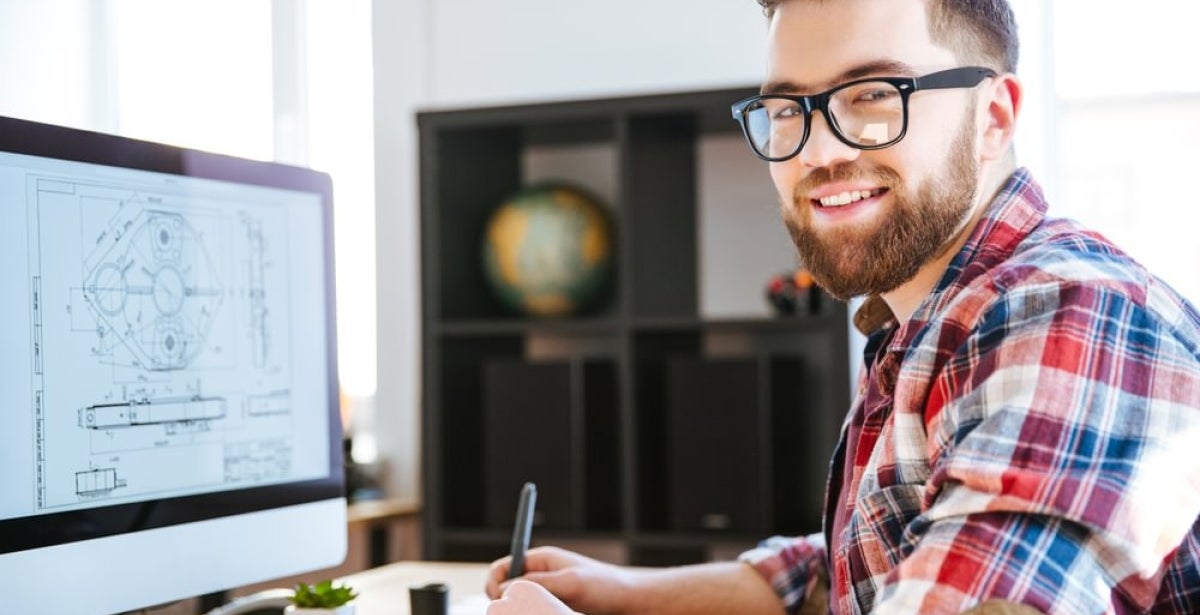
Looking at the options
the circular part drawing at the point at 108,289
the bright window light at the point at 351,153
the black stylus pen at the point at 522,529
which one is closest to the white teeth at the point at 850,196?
the black stylus pen at the point at 522,529

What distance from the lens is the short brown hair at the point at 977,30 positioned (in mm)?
1316

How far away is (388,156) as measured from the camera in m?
3.35

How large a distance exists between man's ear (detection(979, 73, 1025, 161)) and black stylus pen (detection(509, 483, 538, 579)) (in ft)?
2.03

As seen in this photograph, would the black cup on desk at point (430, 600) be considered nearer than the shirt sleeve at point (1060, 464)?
No

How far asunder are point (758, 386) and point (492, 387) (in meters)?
0.61

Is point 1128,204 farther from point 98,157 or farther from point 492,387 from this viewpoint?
point 98,157

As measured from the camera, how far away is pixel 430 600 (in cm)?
145

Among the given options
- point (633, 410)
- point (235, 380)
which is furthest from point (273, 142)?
point (235, 380)

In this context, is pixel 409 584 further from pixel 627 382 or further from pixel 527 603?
pixel 627 382

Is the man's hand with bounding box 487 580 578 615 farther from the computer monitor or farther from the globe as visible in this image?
the globe

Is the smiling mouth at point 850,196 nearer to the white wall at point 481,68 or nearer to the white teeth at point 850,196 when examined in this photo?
the white teeth at point 850,196

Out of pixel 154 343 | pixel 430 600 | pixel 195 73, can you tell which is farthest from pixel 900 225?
pixel 195 73

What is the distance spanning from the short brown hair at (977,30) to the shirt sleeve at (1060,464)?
0.38 m

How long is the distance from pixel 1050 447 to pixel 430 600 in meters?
0.75
